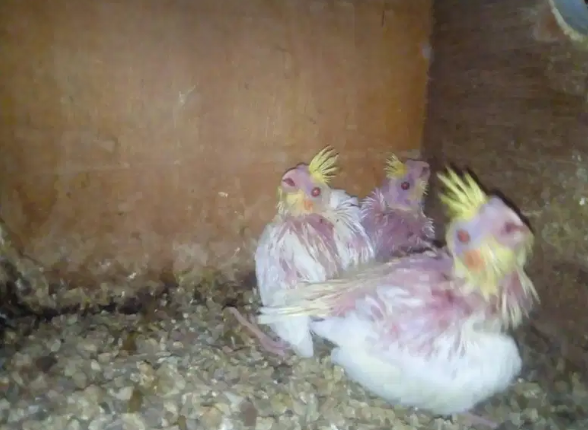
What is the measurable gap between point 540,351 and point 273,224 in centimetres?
71

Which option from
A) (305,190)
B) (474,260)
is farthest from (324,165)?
(474,260)

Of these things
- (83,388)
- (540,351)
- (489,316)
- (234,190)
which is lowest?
(83,388)

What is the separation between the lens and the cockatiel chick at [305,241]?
140cm

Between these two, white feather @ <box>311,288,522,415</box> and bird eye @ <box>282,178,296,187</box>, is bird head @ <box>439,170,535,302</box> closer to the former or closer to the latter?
white feather @ <box>311,288,522,415</box>

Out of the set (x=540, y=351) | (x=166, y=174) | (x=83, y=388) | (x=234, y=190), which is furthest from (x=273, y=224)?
(x=540, y=351)

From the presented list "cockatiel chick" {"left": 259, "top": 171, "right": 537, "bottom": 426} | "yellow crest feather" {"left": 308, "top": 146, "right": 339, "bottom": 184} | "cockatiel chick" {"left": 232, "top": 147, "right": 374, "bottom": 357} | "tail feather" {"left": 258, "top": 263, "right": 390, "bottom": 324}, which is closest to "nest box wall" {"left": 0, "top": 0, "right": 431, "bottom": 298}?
"yellow crest feather" {"left": 308, "top": 146, "right": 339, "bottom": 184}

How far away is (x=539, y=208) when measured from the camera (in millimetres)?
1282

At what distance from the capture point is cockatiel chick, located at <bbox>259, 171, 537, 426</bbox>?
1.13 m

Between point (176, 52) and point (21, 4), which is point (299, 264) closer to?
point (176, 52)

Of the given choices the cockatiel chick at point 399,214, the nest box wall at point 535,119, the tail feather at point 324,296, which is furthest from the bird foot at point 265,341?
the nest box wall at point 535,119

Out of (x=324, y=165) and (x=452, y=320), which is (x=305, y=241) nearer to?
(x=324, y=165)

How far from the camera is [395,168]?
159 centimetres

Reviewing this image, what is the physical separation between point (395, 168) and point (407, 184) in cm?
6

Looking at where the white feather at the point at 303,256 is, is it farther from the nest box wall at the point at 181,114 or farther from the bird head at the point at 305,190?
the nest box wall at the point at 181,114
